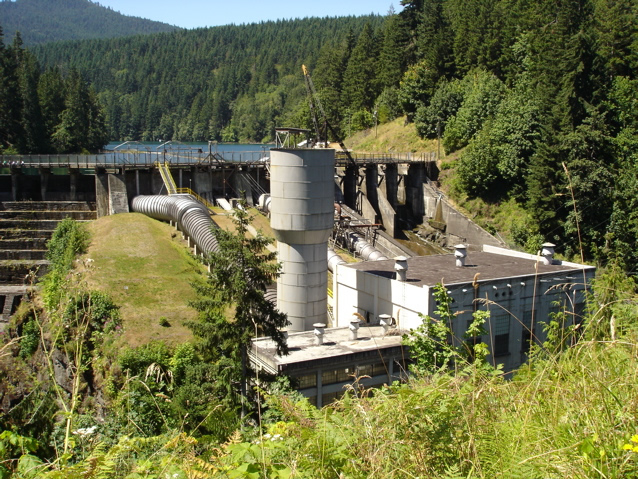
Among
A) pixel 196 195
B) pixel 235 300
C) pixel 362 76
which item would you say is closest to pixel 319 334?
pixel 235 300

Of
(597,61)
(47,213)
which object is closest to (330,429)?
(47,213)

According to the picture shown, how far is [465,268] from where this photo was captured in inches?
936

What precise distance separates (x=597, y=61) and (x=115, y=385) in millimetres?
43910

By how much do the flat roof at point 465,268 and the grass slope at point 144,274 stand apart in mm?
8047

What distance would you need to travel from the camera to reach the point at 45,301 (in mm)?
28500

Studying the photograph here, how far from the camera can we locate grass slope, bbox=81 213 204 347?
26109mm

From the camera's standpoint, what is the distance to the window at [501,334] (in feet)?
68.1

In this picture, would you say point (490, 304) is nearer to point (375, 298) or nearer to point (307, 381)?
point (375, 298)

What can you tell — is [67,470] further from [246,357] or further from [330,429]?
[246,357]

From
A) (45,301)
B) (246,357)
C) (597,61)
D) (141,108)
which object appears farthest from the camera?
(141,108)

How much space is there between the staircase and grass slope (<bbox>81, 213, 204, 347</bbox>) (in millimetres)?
3463

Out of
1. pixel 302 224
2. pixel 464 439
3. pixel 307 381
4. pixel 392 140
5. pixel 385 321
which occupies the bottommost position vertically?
pixel 307 381

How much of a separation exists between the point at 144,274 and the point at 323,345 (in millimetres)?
15309

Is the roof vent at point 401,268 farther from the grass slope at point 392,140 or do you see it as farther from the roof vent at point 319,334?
the grass slope at point 392,140
